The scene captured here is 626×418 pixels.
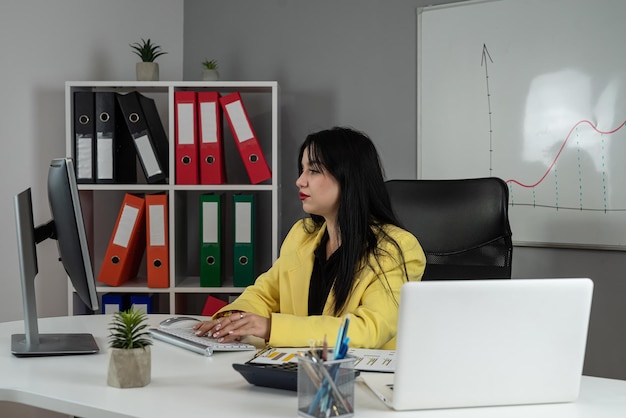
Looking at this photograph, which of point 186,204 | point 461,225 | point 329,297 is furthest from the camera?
point 186,204

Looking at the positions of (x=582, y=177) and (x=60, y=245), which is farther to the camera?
(x=582, y=177)

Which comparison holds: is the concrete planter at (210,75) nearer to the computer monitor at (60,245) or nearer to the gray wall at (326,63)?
the gray wall at (326,63)

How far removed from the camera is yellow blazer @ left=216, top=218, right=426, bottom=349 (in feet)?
5.28

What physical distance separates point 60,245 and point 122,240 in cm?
163

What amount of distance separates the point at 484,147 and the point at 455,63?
0.37 metres

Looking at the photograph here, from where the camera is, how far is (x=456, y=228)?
2.26 meters

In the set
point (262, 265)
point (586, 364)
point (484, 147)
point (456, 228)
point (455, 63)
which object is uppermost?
point (455, 63)

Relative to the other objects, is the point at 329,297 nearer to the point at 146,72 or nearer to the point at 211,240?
the point at 211,240

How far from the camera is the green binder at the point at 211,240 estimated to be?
127 inches

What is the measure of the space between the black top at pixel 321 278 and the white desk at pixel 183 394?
332mm

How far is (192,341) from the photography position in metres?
1.62

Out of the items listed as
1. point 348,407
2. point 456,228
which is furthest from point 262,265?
point 348,407

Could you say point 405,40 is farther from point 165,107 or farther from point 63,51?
point 63,51

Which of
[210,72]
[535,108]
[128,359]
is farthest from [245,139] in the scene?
[128,359]
